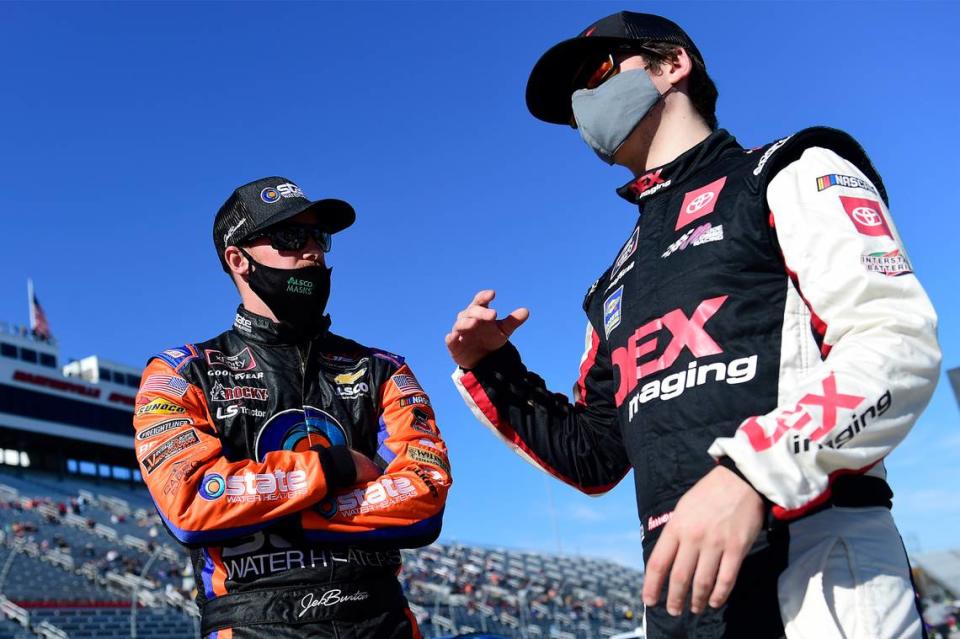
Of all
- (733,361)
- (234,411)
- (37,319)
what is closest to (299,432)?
(234,411)

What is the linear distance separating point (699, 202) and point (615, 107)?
0.40 metres

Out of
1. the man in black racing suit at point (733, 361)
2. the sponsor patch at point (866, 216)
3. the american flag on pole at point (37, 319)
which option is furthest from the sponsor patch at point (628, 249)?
the american flag on pole at point (37, 319)

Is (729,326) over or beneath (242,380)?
beneath

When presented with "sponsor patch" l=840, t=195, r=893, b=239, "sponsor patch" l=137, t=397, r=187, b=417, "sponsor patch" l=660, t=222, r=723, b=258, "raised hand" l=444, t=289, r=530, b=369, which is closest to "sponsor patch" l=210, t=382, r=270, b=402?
"sponsor patch" l=137, t=397, r=187, b=417

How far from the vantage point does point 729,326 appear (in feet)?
6.14

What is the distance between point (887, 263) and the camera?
1669mm

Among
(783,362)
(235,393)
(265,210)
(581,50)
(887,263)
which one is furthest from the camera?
(265,210)

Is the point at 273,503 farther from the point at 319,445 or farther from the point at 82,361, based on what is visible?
the point at 82,361

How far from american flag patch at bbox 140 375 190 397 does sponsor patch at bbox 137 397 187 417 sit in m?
0.04

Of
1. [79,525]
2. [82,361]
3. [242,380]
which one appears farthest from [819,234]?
[82,361]

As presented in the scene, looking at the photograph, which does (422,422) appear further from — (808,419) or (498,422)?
(808,419)

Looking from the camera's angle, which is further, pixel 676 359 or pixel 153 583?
pixel 153 583

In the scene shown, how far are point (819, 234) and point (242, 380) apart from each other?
6.50ft

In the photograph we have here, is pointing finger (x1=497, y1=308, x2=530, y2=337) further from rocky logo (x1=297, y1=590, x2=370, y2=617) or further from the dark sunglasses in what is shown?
the dark sunglasses
